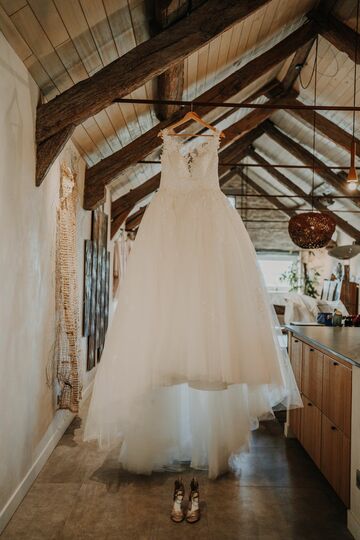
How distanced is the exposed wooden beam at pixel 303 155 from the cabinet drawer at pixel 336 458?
224 inches

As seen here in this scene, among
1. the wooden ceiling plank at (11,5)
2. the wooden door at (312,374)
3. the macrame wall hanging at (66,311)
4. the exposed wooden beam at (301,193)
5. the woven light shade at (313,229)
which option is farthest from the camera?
the exposed wooden beam at (301,193)

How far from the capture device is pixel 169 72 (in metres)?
3.24

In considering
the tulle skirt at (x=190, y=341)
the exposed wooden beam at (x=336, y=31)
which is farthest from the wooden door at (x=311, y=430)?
the exposed wooden beam at (x=336, y=31)

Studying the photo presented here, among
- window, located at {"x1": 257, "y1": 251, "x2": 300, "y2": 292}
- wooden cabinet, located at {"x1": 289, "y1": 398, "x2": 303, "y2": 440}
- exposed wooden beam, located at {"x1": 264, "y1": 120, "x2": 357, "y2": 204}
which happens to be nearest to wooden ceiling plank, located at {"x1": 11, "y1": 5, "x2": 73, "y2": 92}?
wooden cabinet, located at {"x1": 289, "y1": 398, "x2": 303, "y2": 440}

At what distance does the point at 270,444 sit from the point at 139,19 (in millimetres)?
3142

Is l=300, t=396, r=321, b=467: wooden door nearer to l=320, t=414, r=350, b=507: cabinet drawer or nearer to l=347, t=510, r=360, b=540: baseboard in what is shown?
l=320, t=414, r=350, b=507: cabinet drawer

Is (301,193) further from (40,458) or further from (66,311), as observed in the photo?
(40,458)

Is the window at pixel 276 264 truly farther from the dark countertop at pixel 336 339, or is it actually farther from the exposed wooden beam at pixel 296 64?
the dark countertop at pixel 336 339

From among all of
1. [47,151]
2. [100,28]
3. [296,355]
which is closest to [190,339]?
[47,151]

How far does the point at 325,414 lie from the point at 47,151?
7.63 feet

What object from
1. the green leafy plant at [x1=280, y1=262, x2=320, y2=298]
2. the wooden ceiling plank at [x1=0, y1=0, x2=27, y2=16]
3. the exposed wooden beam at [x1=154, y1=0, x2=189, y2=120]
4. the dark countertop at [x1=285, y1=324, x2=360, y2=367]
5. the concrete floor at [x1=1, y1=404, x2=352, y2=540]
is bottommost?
the concrete floor at [x1=1, y1=404, x2=352, y2=540]

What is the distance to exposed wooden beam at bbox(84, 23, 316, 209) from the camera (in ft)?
13.5

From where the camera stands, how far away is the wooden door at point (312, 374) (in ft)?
9.00

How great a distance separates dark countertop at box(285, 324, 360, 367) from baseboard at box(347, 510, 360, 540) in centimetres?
75
